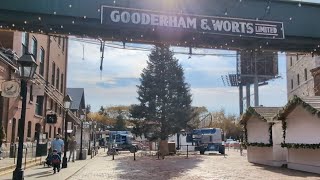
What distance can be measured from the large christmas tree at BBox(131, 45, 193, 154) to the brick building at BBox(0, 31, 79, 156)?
903 centimetres

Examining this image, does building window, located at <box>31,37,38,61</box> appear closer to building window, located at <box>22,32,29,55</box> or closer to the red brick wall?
the red brick wall

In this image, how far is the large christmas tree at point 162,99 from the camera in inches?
1860

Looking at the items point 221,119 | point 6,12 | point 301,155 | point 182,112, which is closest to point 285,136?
point 301,155

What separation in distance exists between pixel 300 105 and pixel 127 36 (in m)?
11.5

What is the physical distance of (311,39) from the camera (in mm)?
11273

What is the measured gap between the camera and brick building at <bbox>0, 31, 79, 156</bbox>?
25094 millimetres

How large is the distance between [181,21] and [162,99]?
37784mm

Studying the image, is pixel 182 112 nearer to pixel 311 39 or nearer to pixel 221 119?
pixel 311 39

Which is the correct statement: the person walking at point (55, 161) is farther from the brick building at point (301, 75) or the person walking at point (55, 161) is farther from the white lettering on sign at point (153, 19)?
the brick building at point (301, 75)

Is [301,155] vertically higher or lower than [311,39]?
lower

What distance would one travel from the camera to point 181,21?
10219 millimetres

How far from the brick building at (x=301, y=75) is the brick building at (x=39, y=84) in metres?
23.9

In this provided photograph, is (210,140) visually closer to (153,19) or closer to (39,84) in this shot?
(39,84)

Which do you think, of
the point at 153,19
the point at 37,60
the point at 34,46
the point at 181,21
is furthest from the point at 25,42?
the point at 181,21
